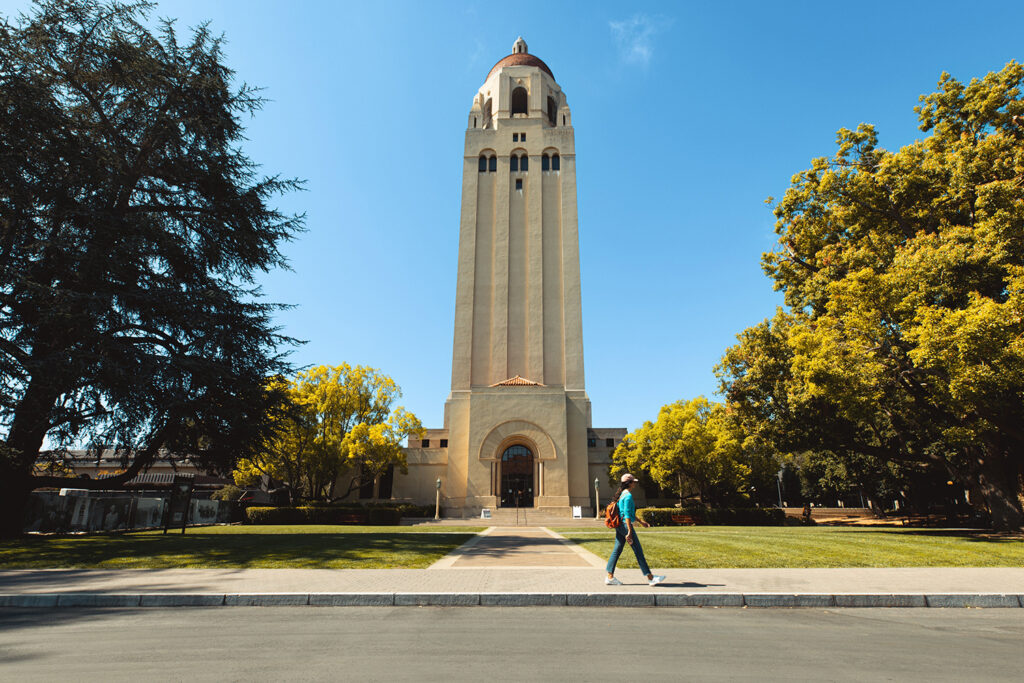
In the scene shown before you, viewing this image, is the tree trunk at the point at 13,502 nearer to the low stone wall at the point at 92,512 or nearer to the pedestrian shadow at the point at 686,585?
the low stone wall at the point at 92,512

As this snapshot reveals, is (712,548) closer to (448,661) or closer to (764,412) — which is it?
(448,661)

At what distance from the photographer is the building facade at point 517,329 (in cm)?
3566

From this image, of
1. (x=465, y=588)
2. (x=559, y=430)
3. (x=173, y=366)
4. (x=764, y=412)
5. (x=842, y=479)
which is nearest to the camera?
(x=465, y=588)

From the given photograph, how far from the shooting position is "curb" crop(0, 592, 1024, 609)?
6.86 m

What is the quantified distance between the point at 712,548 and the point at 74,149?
20.8 meters

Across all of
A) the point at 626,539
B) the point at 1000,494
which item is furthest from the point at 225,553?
the point at 1000,494

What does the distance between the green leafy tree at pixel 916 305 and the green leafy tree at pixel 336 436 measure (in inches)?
876

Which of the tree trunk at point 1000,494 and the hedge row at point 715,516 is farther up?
the tree trunk at point 1000,494

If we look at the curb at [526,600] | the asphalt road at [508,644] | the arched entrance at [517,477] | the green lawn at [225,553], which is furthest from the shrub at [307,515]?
the asphalt road at [508,644]

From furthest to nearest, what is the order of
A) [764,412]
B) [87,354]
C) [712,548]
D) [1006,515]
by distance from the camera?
1. [764,412]
2. [1006,515]
3. [87,354]
4. [712,548]

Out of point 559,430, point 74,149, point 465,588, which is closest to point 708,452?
point 559,430

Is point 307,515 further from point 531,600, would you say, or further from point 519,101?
point 519,101

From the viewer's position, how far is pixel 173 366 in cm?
1534

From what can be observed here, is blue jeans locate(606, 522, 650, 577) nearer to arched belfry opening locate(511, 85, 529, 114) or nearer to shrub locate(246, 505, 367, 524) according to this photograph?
shrub locate(246, 505, 367, 524)
